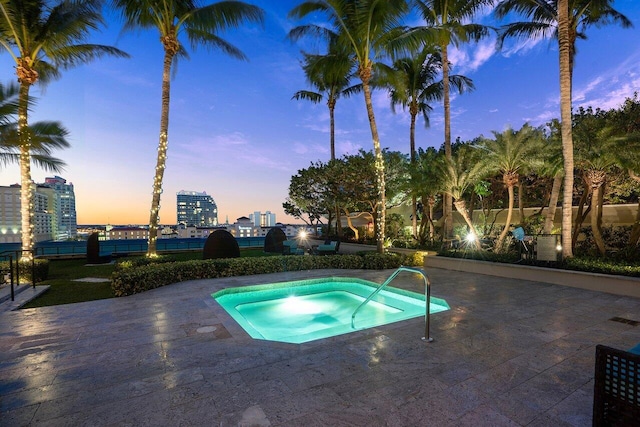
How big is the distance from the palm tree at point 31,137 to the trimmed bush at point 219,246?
6.59 metres

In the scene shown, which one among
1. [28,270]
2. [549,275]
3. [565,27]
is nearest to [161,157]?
[28,270]

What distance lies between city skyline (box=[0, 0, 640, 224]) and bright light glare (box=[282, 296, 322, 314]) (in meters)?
5.90

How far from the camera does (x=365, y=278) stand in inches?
390

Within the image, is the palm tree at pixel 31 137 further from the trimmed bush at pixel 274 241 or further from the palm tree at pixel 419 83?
the palm tree at pixel 419 83

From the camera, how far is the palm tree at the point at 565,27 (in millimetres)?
9500

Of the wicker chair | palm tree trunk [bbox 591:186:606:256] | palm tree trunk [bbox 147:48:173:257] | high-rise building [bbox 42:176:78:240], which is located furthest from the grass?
high-rise building [bbox 42:176:78:240]

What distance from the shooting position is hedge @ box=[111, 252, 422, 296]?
25.9 ft

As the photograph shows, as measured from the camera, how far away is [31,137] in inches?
411

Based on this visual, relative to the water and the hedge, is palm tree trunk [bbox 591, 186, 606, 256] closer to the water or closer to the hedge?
the hedge

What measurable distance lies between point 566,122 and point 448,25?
7416 millimetres

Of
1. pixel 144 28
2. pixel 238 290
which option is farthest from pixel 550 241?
pixel 144 28

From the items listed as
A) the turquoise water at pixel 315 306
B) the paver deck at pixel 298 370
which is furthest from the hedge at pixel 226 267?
the turquoise water at pixel 315 306

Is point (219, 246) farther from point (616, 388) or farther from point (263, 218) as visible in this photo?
point (263, 218)

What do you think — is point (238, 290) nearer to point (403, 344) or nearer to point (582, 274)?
point (403, 344)
